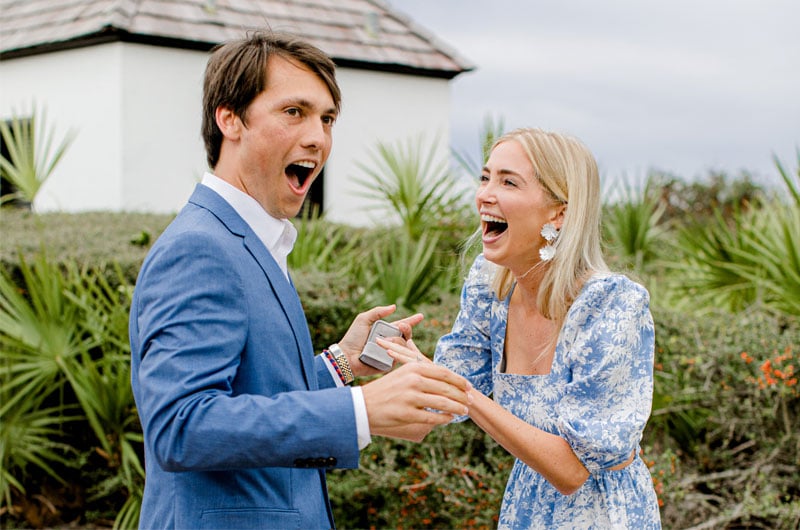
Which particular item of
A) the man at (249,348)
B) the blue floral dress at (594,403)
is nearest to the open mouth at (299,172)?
the man at (249,348)

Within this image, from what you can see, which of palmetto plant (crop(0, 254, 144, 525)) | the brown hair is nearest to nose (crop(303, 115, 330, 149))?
the brown hair

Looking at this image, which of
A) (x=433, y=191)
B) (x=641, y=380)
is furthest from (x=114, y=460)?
(x=641, y=380)

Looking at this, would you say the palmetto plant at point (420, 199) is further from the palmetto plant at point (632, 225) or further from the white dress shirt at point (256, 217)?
the white dress shirt at point (256, 217)

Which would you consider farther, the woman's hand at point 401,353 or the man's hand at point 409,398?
the woman's hand at point 401,353

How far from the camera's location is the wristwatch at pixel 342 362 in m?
2.89

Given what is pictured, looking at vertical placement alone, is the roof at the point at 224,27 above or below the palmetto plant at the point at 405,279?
above

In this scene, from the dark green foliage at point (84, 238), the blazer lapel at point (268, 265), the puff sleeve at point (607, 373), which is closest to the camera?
the blazer lapel at point (268, 265)

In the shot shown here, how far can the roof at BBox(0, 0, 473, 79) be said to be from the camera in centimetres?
1288

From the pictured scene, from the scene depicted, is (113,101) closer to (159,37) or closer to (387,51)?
(159,37)

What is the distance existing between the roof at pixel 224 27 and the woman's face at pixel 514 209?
10.6 metres

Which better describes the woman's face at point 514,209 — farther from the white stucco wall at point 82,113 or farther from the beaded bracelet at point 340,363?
the white stucco wall at point 82,113

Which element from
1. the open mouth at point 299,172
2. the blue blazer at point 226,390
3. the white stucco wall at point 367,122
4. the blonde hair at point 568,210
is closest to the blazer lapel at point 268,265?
the blue blazer at point 226,390

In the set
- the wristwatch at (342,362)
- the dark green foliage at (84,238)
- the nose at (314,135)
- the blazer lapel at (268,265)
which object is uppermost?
the nose at (314,135)

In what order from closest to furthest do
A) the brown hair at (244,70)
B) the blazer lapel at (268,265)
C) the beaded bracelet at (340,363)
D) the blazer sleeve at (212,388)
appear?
the blazer sleeve at (212,388) < the blazer lapel at (268,265) < the brown hair at (244,70) < the beaded bracelet at (340,363)
